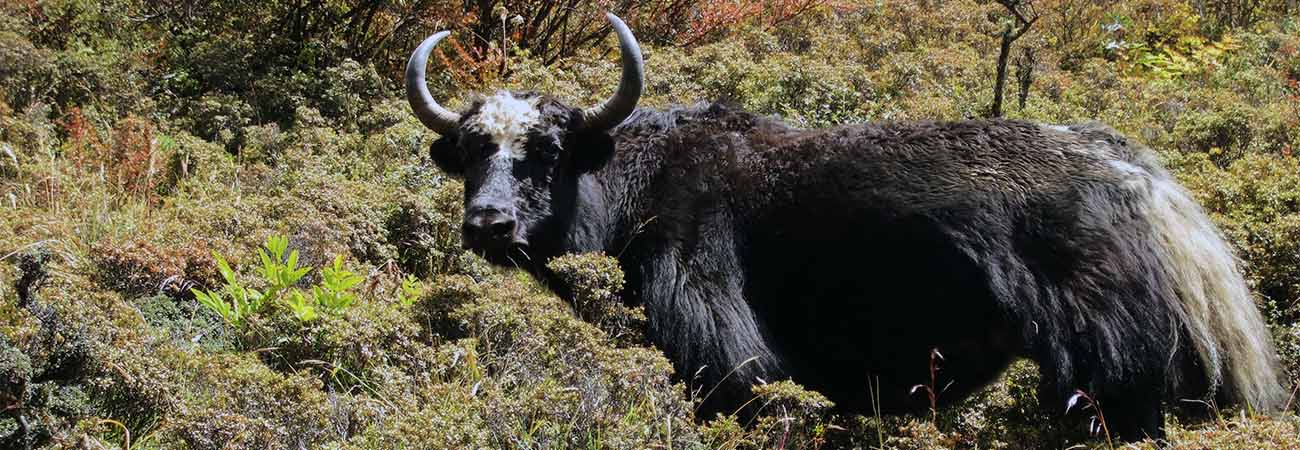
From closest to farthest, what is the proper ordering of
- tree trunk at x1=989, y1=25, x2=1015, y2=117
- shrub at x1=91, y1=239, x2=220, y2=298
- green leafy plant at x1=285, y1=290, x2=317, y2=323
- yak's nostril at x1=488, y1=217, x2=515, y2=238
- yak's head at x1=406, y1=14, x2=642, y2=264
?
green leafy plant at x1=285, y1=290, x2=317, y2=323 < yak's nostril at x1=488, y1=217, x2=515, y2=238 < yak's head at x1=406, y1=14, x2=642, y2=264 < shrub at x1=91, y1=239, x2=220, y2=298 < tree trunk at x1=989, y1=25, x2=1015, y2=117

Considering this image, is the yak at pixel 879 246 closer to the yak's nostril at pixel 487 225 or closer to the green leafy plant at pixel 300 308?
the yak's nostril at pixel 487 225

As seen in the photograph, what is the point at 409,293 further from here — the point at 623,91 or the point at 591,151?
the point at 623,91

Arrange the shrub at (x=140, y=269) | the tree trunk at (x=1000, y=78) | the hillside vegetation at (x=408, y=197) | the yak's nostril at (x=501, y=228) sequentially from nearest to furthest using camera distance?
the hillside vegetation at (x=408, y=197) → the yak's nostril at (x=501, y=228) → the shrub at (x=140, y=269) → the tree trunk at (x=1000, y=78)

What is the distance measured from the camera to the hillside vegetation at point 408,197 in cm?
362

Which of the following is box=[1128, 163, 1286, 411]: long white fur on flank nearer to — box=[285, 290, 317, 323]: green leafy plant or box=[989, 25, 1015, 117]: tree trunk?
box=[285, 290, 317, 323]: green leafy plant

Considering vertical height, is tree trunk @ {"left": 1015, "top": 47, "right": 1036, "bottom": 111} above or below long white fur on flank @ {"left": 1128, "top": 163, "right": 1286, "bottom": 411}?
above

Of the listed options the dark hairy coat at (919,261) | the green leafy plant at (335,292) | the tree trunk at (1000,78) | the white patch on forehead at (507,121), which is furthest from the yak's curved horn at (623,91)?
the tree trunk at (1000,78)

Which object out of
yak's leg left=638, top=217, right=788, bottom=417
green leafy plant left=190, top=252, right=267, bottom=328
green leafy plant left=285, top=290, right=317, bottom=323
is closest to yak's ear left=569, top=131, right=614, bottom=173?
yak's leg left=638, top=217, right=788, bottom=417

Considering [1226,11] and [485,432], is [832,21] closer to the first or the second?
[1226,11]

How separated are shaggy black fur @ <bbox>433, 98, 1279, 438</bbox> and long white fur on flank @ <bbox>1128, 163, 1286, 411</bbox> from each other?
63mm

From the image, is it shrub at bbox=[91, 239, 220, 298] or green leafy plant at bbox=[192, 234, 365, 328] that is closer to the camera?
green leafy plant at bbox=[192, 234, 365, 328]

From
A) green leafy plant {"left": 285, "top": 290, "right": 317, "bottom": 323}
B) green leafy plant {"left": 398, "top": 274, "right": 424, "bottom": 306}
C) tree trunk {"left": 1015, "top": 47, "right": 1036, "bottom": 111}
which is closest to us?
green leafy plant {"left": 285, "top": 290, "right": 317, "bottom": 323}

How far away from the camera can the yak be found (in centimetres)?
406

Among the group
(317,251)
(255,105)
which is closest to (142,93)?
(255,105)
